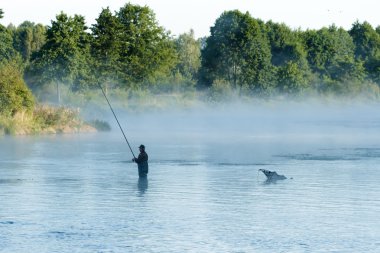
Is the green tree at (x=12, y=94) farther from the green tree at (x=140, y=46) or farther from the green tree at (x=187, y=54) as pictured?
the green tree at (x=187, y=54)

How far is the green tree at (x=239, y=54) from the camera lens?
10675 cm

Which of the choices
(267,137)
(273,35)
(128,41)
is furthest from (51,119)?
(273,35)

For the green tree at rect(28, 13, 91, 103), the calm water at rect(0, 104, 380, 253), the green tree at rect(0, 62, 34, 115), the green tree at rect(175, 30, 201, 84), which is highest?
the green tree at rect(175, 30, 201, 84)

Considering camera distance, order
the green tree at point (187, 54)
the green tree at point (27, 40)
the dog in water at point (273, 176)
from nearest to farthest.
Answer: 1. the dog in water at point (273, 176)
2. the green tree at point (27, 40)
3. the green tree at point (187, 54)

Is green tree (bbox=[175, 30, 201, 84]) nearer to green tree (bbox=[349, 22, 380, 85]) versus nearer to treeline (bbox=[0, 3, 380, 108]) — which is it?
treeline (bbox=[0, 3, 380, 108])

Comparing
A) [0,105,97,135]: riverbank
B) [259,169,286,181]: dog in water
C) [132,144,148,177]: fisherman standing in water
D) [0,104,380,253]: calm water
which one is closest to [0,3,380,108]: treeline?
[0,105,97,135]: riverbank

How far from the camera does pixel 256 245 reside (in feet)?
68.4

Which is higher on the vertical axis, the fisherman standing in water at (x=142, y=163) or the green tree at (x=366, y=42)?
the green tree at (x=366, y=42)

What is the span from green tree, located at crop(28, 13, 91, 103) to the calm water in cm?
1989

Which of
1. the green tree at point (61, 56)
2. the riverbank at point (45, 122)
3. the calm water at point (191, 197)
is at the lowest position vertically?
the calm water at point (191, 197)

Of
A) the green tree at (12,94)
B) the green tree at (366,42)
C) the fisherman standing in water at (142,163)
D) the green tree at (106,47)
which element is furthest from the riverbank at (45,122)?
the green tree at (366,42)

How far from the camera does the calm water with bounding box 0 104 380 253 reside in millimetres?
21438

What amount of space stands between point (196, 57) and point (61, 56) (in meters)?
73.7

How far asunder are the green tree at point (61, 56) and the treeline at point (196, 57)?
0.08 meters
